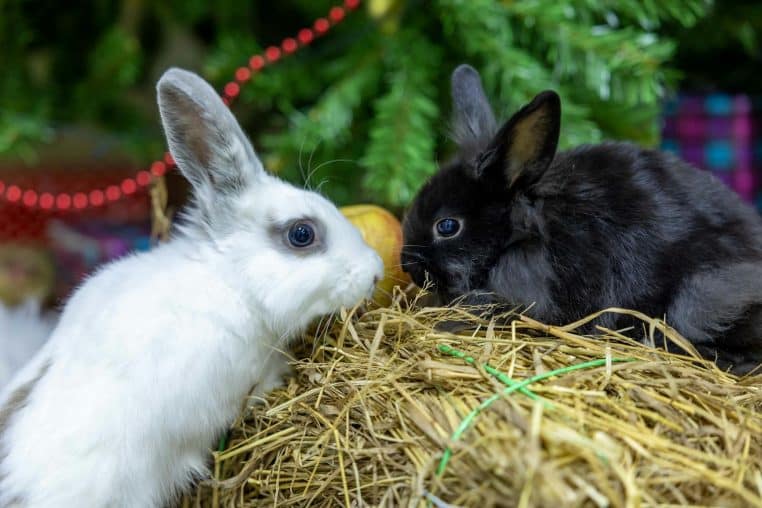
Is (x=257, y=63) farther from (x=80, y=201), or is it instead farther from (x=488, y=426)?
(x=488, y=426)

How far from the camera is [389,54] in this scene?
159 cm

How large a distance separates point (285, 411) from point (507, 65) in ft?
2.95

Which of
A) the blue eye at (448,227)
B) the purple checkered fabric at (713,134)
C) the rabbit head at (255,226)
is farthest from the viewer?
the purple checkered fabric at (713,134)

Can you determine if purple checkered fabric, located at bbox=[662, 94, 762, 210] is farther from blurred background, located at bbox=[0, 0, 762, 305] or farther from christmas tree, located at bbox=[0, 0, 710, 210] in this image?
christmas tree, located at bbox=[0, 0, 710, 210]

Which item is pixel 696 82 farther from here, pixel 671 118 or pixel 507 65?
pixel 507 65

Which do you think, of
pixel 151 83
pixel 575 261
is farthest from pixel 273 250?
pixel 151 83

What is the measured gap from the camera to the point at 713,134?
229 centimetres

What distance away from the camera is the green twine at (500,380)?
769mm

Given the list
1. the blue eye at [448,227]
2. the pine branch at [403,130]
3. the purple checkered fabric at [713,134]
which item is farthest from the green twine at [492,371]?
the purple checkered fabric at [713,134]

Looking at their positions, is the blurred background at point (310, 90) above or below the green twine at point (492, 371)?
above

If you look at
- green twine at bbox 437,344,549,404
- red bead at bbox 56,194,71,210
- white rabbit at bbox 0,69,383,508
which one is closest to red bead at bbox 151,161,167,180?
red bead at bbox 56,194,71,210

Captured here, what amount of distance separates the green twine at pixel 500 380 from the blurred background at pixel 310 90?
20.9 inches

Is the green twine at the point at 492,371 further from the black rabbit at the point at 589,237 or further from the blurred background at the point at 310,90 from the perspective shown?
the blurred background at the point at 310,90

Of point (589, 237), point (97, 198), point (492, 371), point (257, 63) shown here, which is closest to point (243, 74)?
point (257, 63)
